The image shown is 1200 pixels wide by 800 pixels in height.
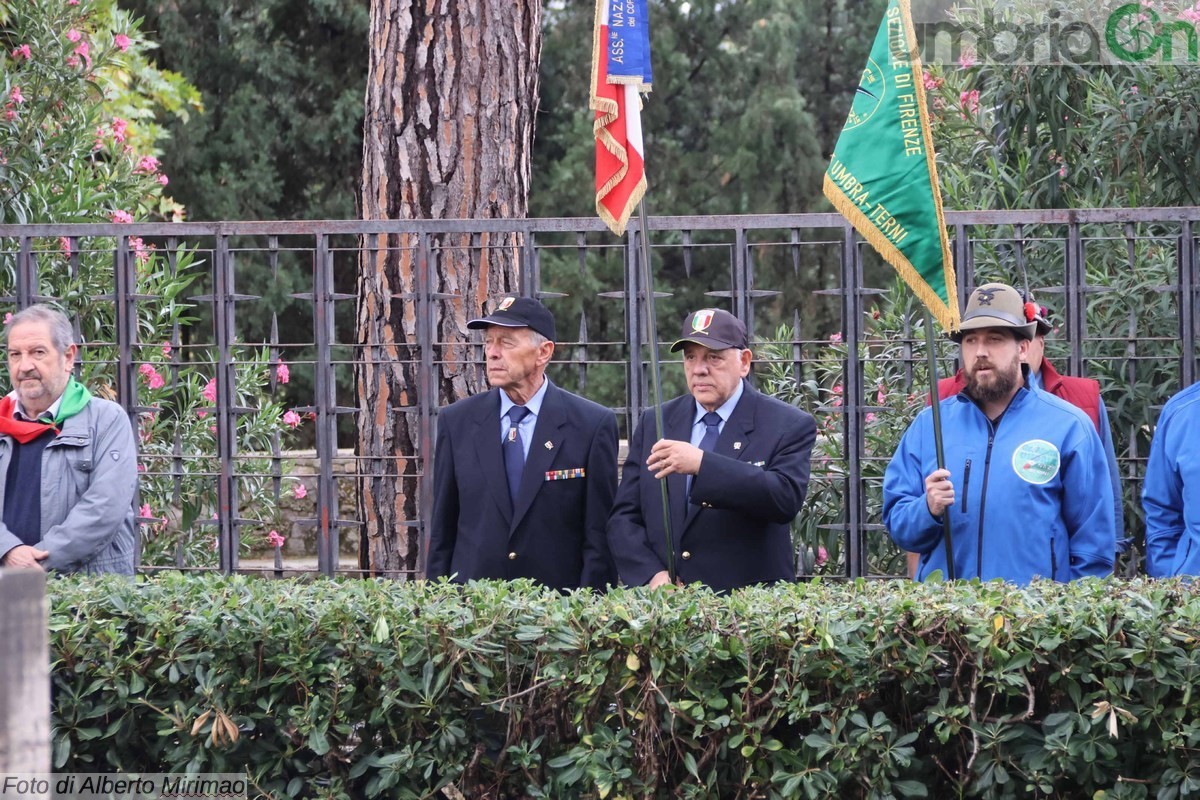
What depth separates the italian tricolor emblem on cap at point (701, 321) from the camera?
472 cm

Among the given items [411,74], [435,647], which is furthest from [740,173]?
[435,647]

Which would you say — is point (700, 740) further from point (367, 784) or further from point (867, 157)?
point (867, 157)

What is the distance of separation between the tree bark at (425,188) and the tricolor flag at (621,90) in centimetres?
143

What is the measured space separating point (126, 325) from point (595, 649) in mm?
3261

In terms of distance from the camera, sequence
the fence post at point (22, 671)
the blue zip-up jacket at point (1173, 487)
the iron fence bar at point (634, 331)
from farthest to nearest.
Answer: the iron fence bar at point (634, 331)
the blue zip-up jacket at point (1173, 487)
the fence post at point (22, 671)

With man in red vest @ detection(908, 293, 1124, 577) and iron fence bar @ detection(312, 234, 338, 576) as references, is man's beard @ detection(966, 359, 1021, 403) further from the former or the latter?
iron fence bar @ detection(312, 234, 338, 576)

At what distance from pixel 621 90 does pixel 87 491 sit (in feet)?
7.74

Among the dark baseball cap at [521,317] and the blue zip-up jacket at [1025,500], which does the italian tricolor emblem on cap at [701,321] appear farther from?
the blue zip-up jacket at [1025,500]

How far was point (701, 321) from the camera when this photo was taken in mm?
4746

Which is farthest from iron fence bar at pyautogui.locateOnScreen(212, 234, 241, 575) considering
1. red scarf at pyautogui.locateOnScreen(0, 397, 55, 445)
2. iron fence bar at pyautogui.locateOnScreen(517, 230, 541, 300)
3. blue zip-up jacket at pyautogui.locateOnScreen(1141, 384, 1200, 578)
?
blue zip-up jacket at pyautogui.locateOnScreen(1141, 384, 1200, 578)

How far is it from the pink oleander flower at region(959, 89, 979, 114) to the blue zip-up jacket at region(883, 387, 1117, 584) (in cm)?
384

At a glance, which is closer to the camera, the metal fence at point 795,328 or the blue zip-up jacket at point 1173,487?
the blue zip-up jacket at point 1173,487

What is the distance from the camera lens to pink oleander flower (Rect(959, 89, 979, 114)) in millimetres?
8016

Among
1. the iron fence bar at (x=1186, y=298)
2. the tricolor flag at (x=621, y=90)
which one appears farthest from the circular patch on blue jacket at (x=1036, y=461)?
the tricolor flag at (x=621, y=90)
